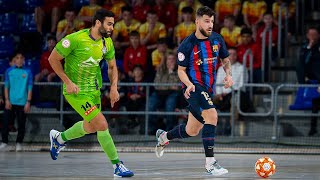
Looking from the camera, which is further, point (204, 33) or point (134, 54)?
point (134, 54)


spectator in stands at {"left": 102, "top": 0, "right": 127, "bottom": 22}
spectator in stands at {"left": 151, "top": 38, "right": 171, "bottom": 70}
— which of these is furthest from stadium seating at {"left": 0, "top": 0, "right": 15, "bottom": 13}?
spectator in stands at {"left": 151, "top": 38, "right": 171, "bottom": 70}

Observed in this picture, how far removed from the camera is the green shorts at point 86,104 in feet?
40.9

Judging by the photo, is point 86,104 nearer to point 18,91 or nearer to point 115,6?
point 18,91

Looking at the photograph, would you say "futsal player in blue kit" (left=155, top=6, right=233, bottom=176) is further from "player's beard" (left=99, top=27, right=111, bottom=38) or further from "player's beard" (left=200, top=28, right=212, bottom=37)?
"player's beard" (left=99, top=27, right=111, bottom=38)

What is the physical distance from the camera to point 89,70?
41.6ft

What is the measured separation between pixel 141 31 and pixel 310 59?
443cm

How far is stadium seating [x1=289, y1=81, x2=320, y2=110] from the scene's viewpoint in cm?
1928

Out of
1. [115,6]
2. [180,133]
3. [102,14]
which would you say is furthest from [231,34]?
[102,14]

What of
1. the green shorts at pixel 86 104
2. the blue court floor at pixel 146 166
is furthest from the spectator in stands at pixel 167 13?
the green shorts at pixel 86 104

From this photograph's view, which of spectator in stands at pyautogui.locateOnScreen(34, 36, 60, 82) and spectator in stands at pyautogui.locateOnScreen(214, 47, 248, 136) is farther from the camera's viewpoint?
spectator in stands at pyautogui.locateOnScreen(34, 36, 60, 82)

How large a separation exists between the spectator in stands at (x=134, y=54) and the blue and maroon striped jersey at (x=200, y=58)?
25.9 feet

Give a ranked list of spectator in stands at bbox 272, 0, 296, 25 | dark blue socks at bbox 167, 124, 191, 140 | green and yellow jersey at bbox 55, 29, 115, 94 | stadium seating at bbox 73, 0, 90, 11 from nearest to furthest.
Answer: green and yellow jersey at bbox 55, 29, 115, 94
dark blue socks at bbox 167, 124, 191, 140
spectator in stands at bbox 272, 0, 296, 25
stadium seating at bbox 73, 0, 90, 11

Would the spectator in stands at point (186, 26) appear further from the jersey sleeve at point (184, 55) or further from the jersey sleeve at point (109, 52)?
the jersey sleeve at point (109, 52)

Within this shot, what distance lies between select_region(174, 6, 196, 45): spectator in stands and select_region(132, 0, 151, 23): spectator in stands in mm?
1516
